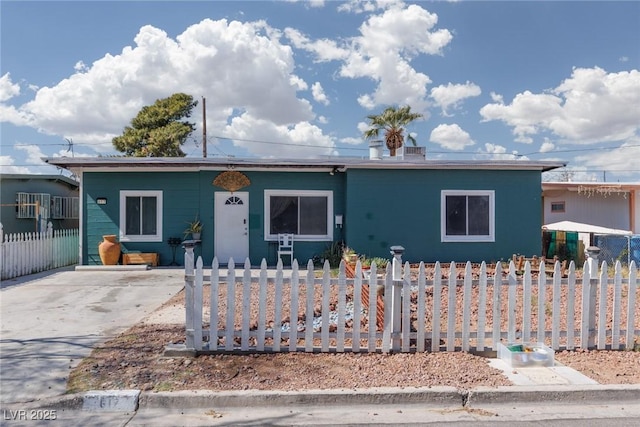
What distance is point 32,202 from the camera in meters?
16.4

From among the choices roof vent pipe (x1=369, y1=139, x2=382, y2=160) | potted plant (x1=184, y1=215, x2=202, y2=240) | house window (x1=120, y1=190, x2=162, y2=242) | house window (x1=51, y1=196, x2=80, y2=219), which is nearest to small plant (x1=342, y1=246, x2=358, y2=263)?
roof vent pipe (x1=369, y1=139, x2=382, y2=160)

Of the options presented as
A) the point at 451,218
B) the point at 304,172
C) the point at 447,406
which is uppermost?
the point at 304,172

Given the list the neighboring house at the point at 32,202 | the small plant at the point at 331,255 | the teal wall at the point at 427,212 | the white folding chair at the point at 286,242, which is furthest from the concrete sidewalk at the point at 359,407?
the neighboring house at the point at 32,202

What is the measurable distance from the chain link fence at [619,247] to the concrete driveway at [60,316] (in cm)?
1169

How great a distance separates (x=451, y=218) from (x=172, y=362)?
9801 mm

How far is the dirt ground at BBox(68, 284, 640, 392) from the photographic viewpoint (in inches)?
150

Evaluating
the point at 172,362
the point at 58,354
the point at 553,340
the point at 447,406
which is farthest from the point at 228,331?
the point at 553,340

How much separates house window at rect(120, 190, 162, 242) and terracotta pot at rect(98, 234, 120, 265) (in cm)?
52

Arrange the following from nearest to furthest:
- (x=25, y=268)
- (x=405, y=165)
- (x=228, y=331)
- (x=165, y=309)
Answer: (x=228, y=331)
(x=165, y=309)
(x=25, y=268)
(x=405, y=165)

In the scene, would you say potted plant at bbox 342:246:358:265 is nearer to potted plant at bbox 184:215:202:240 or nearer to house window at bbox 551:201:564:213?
potted plant at bbox 184:215:202:240

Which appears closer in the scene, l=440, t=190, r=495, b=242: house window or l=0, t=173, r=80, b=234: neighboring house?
l=440, t=190, r=495, b=242: house window

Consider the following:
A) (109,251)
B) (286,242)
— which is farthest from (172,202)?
(286,242)

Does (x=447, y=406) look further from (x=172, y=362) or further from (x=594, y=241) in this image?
(x=594, y=241)

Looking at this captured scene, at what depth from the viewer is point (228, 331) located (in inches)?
179
